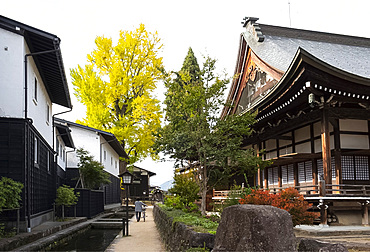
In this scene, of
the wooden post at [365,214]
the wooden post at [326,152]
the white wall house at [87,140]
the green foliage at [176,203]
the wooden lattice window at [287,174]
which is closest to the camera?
the wooden post at [326,152]

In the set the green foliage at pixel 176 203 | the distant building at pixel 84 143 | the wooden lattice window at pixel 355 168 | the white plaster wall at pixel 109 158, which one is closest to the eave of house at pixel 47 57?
the distant building at pixel 84 143

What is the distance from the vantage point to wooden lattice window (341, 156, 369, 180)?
16.6 m

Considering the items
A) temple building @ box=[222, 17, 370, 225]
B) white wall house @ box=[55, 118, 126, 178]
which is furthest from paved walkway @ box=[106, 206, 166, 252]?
white wall house @ box=[55, 118, 126, 178]

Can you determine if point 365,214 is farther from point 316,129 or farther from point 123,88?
point 123,88

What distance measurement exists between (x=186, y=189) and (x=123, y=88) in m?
15.2

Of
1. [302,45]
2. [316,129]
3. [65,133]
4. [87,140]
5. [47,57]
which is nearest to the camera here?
[47,57]

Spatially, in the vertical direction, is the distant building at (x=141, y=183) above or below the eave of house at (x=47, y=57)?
below

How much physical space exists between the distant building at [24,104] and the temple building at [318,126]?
26.1 feet

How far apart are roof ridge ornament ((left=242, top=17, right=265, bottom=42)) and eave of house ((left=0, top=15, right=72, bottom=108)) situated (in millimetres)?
12281

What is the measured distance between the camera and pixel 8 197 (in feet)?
36.2

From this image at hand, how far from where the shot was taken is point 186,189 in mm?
17516

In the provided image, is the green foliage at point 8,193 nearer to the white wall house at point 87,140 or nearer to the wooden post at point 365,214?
the wooden post at point 365,214

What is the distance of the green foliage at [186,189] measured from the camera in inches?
686

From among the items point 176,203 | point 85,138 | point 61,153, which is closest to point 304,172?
point 176,203
